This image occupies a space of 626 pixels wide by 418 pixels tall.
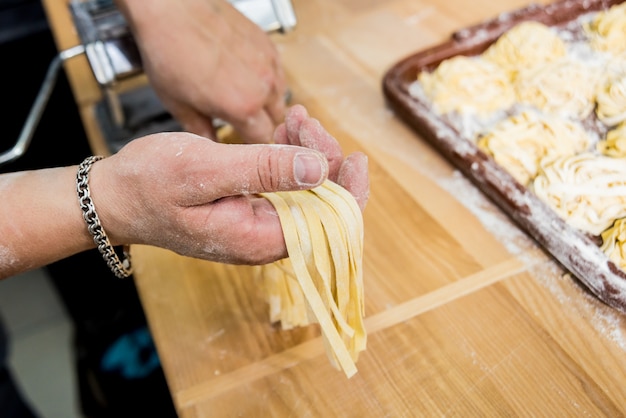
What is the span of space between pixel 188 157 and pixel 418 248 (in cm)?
69

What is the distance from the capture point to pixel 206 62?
56.3 inches

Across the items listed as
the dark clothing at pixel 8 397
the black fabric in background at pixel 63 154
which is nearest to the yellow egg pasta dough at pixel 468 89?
the black fabric in background at pixel 63 154

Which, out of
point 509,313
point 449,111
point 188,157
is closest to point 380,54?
point 449,111

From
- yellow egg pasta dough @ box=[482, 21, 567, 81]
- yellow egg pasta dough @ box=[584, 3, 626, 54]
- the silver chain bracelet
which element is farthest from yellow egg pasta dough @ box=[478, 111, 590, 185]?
the silver chain bracelet

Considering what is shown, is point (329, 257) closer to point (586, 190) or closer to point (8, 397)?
point (586, 190)

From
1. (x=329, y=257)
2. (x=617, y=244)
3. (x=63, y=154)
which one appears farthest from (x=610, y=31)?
(x=63, y=154)

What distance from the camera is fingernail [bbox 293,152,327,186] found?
2.98 ft

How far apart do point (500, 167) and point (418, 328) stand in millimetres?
473

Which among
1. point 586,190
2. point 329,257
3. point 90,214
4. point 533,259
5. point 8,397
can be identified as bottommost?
point 8,397

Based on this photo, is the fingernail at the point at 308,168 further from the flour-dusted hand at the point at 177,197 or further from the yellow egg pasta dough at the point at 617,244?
the yellow egg pasta dough at the point at 617,244

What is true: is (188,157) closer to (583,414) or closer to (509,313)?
(509,313)

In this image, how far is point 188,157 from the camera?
0.94 metres

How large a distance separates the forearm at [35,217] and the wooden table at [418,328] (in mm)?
356

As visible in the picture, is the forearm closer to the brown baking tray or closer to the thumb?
the thumb
